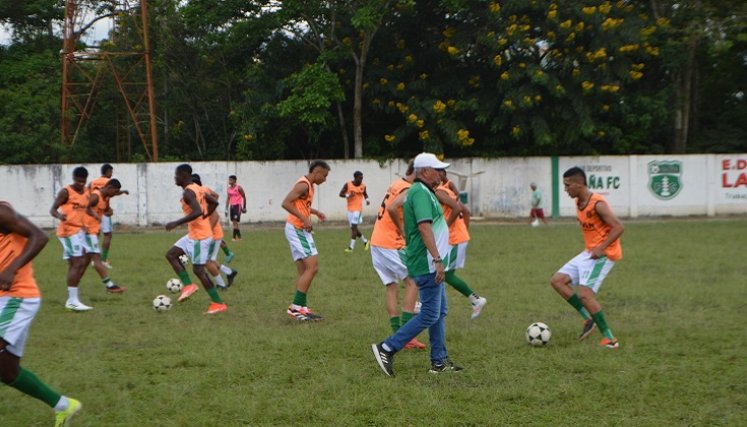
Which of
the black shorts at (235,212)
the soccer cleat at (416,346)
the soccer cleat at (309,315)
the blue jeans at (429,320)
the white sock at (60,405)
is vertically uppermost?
the black shorts at (235,212)

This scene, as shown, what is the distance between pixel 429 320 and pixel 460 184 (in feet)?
77.1

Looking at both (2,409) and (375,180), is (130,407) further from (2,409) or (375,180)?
(375,180)

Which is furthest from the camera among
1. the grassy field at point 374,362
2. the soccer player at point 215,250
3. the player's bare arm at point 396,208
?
the soccer player at point 215,250

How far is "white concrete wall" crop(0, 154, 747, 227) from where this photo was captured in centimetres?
2992

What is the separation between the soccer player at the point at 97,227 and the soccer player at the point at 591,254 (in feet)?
24.0

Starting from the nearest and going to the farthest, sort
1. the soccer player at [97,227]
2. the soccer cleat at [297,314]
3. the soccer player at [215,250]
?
the soccer cleat at [297,314]
the soccer player at [215,250]
the soccer player at [97,227]

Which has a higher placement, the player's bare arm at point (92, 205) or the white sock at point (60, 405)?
the player's bare arm at point (92, 205)

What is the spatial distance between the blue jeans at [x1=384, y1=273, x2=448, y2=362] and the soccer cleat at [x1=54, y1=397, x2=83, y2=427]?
2729 millimetres

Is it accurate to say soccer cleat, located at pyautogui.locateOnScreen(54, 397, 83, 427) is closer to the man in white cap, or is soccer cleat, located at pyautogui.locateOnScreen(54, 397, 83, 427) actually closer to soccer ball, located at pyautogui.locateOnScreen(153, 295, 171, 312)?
the man in white cap

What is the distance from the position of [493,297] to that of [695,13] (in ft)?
77.4

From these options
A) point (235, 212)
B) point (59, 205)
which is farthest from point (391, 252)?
point (235, 212)

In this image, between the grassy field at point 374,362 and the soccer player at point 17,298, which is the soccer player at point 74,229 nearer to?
the grassy field at point 374,362

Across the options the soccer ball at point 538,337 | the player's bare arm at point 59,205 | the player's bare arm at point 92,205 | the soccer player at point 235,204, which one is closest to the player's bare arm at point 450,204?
the soccer ball at point 538,337

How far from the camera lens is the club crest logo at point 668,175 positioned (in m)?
30.8
